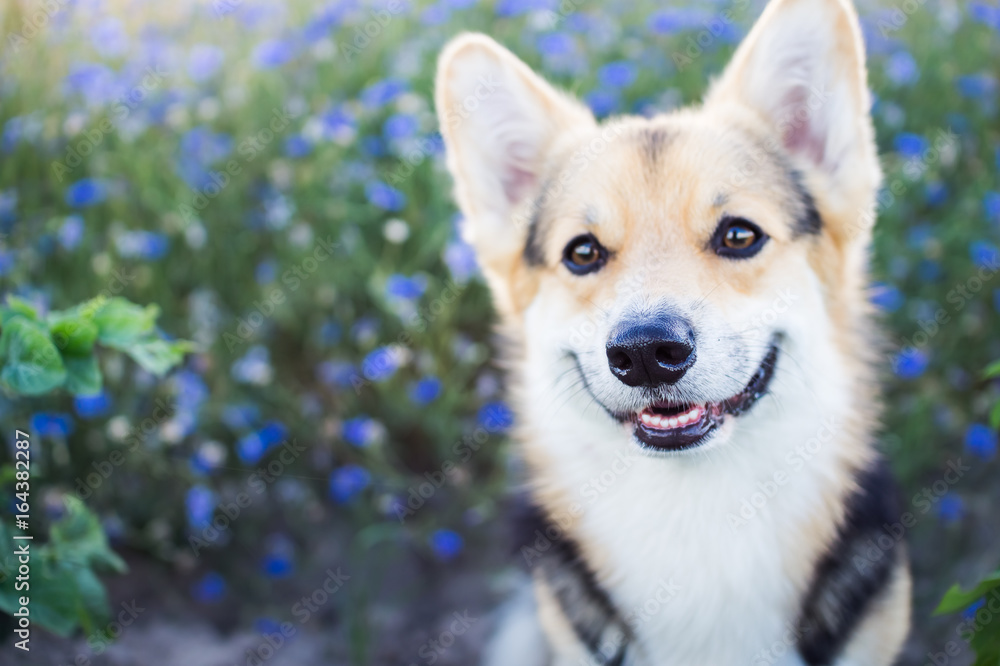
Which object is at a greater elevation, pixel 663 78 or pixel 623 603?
pixel 663 78

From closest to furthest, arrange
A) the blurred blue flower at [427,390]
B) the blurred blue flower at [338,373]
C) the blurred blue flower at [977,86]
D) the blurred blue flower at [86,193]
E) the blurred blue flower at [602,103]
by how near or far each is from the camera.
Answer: the blurred blue flower at [427,390]
the blurred blue flower at [338,373]
the blurred blue flower at [86,193]
the blurred blue flower at [602,103]
the blurred blue flower at [977,86]

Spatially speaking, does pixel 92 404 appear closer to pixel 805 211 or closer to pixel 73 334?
pixel 73 334

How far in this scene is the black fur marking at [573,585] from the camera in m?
2.48

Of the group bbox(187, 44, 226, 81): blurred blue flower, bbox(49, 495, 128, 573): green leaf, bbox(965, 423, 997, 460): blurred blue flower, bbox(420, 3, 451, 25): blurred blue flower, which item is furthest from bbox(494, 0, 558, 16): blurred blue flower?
bbox(49, 495, 128, 573): green leaf

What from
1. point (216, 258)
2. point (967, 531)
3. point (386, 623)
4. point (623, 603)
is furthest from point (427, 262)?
point (967, 531)

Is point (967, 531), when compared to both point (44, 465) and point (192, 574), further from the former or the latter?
point (44, 465)

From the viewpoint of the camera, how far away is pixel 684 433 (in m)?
2.21

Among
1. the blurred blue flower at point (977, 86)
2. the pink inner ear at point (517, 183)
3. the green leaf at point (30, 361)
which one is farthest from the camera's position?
the blurred blue flower at point (977, 86)

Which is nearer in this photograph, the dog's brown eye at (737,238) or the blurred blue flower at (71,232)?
the dog's brown eye at (737,238)

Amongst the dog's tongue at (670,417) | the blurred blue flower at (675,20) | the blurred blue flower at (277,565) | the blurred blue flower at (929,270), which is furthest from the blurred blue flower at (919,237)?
the blurred blue flower at (277,565)

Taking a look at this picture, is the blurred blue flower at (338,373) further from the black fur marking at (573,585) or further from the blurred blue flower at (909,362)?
the blurred blue flower at (909,362)

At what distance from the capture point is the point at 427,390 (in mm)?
3453

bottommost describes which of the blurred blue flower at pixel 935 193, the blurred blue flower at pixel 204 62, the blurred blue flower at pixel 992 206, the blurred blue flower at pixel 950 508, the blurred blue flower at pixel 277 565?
the blurred blue flower at pixel 950 508

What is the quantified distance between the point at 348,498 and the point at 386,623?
0.57m
